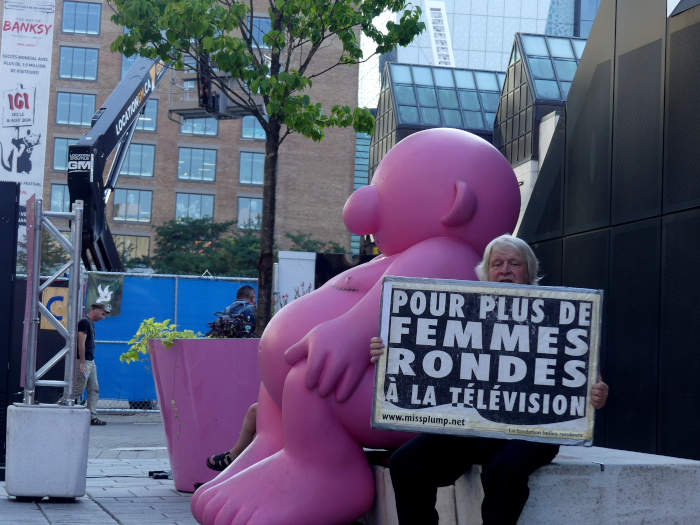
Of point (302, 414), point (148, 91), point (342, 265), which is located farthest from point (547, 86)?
Result: point (302, 414)

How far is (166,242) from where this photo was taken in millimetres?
59250

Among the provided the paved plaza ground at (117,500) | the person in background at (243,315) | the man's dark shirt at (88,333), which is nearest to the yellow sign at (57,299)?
the man's dark shirt at (88,333)

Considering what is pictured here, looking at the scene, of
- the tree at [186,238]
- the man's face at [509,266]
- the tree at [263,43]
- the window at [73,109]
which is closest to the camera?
the man's face at [509,266]

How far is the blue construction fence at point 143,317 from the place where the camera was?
17.2 metres

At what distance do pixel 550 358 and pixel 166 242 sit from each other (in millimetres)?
56031

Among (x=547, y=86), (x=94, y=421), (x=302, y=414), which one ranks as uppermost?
(x=547, y=86)

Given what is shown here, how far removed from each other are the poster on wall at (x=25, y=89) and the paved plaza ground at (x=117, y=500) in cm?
1178

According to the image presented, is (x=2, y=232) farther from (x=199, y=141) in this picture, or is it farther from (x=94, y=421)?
(x=199, y=141)

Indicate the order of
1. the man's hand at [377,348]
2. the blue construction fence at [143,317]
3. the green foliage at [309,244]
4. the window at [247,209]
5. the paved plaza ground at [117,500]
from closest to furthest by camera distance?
the man's hand at [377,348] < the paved plaza ground at [117,500] < the blue construction fence at [143,317] < the green foliage at [309,244] < the window at [247,209]

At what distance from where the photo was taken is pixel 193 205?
65.2 metres

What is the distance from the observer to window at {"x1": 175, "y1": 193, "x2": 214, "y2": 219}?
64938mm

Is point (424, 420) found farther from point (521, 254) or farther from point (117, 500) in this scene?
point (117, 500)

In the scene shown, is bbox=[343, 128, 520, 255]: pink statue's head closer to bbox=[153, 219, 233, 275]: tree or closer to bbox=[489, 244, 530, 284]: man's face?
bbox=[489, 244, 530, 284]: man's face

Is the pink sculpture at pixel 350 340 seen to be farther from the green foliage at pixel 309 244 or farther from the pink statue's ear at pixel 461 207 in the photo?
the green foliage at pixel 309 244
